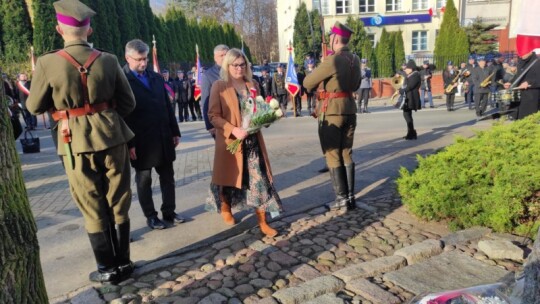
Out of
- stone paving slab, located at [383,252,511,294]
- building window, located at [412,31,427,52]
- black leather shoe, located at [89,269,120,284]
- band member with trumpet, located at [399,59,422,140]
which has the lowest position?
stone paving slab, located at [383,252,511,294]

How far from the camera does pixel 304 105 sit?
2180 centimetres

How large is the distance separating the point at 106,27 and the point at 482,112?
19.1 meters

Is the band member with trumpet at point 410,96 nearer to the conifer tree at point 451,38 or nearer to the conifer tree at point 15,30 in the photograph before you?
the conifer tree at point 15,30

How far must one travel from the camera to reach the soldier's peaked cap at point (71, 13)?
3.16 meters

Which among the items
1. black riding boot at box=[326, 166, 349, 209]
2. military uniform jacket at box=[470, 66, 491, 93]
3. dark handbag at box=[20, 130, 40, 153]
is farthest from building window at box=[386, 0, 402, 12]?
black riding boot at box=[326, 166, 349, 209]

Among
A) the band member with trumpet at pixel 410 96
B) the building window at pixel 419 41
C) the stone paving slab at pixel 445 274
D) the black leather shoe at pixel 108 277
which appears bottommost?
the stone paving slab at pixel 445 274

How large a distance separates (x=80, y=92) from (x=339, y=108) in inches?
113

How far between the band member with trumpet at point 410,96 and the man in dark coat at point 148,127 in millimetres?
6495

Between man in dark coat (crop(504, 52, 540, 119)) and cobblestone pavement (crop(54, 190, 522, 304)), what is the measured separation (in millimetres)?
3487

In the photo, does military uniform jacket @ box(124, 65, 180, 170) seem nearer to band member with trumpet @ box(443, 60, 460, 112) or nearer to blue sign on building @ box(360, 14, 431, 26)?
band member with trumpet @ box(443, 60, 460, 112)

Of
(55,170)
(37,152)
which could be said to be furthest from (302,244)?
(37,152)

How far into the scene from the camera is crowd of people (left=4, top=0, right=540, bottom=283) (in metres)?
3.22

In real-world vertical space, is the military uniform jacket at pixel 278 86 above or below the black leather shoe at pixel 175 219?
above

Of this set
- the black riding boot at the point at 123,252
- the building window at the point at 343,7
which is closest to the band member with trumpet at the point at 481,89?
the black riding boot at the point at 123,252
